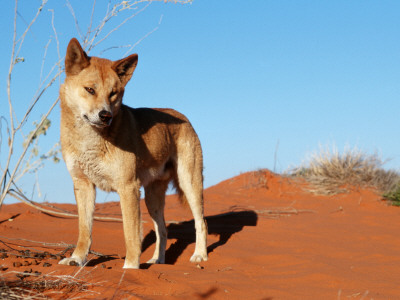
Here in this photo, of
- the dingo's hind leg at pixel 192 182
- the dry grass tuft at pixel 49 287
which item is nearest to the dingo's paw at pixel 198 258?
the dingo's hind leg at pixel 192 182

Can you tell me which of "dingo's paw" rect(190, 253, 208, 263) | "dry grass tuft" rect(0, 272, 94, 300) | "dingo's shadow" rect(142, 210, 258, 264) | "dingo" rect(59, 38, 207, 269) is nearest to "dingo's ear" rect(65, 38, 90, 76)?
"dingo" rect(59, 38, 207, 269)

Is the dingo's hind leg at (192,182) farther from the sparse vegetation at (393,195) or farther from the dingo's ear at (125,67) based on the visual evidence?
the sparse vegetation at (393,195)

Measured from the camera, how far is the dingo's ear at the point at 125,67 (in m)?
4.90

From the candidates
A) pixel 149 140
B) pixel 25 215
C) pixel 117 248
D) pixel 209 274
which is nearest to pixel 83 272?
pixel 209 274

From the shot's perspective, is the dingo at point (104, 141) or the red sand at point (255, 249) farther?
the dingo at point (104, 141)

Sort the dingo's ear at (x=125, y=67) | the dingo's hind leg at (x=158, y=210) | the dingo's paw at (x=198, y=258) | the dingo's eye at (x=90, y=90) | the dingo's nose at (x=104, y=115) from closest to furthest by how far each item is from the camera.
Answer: the dingo's nose at (x=104, y=115), the dingo's eye at (x=90, y=90), the dingo's ear at (x=125, y=67), the dingo's paw at (x=198, y=258), the dingo's hind leg at (x=158, y=210)

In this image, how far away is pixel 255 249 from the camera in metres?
6.66

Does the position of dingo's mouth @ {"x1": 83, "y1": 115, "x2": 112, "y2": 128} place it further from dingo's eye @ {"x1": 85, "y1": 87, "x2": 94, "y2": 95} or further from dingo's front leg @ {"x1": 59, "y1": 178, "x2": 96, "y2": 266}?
dingo's front leg @ {"x1": 59, "y1": 178, "x2": 96, "y2": 266}

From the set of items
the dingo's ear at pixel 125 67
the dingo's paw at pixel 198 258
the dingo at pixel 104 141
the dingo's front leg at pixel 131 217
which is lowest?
the dingo's paw at pixel 198 258

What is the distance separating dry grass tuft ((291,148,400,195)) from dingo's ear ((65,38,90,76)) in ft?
30.7

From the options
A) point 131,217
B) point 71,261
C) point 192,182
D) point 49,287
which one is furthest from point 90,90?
point 192,182

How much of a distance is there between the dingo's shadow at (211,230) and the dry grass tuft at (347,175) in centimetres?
377

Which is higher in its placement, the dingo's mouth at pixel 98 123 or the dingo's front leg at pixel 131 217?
the dingo's mouth at pixel 98 123

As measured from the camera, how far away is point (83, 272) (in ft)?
12.4
